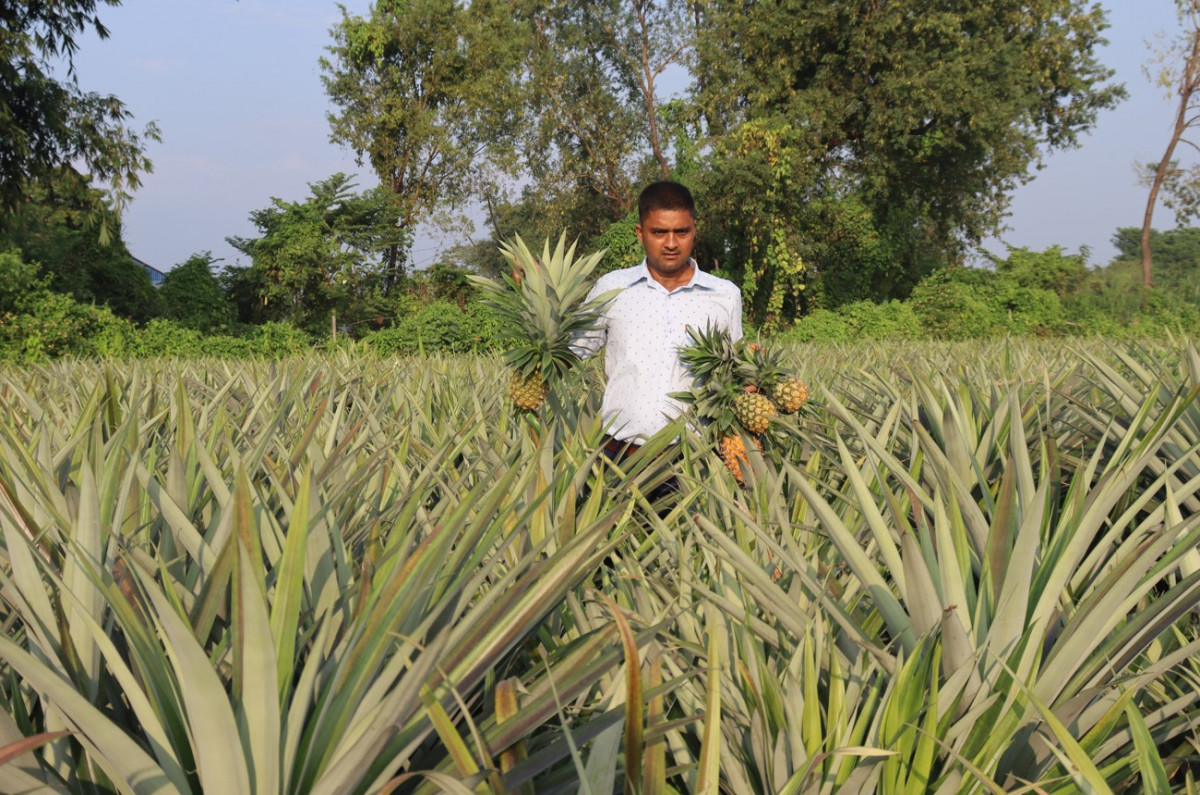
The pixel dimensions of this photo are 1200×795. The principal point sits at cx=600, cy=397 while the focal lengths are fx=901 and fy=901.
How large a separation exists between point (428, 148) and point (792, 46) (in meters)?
11.7

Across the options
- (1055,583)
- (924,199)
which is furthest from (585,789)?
(924,199)

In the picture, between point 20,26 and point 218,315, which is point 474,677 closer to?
point 20,26

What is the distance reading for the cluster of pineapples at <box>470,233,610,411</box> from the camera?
100 inches

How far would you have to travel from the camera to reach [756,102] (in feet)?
74.7

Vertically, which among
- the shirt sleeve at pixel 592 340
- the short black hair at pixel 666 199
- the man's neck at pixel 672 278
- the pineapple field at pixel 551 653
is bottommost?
the pineapple field at pixel 551 653

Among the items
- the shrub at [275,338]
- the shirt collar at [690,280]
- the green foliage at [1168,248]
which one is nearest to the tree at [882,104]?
the shrub at [275,338]

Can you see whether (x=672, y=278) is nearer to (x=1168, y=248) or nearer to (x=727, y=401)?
(x=727, y=401)

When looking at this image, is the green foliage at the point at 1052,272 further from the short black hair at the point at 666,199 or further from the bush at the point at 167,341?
the short black hair at the point at 666,199

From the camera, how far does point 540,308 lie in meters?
2.58

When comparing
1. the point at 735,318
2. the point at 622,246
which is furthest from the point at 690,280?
the point at 622,246

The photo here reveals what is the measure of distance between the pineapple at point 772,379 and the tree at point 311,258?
21189mm

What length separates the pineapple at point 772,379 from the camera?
2.51 m

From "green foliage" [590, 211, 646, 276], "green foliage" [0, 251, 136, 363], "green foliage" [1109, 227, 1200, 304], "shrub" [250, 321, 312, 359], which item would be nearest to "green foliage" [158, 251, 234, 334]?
"shrub" [250, 321, 312, 359]

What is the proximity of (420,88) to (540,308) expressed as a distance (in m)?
27.7
